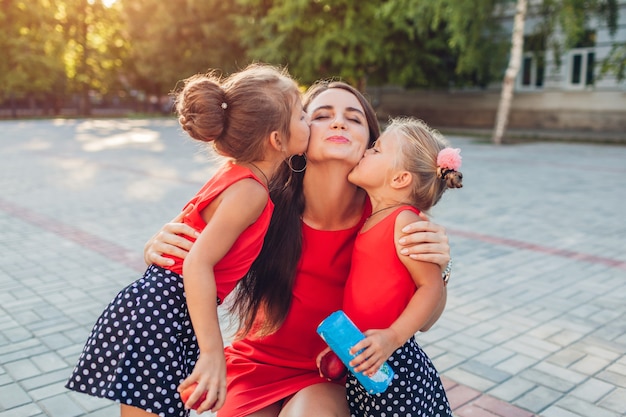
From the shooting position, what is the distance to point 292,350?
2393 millimetres

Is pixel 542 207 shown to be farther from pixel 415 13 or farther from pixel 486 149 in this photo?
pixel 415 13

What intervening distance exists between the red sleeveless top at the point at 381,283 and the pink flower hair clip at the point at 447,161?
17 cm

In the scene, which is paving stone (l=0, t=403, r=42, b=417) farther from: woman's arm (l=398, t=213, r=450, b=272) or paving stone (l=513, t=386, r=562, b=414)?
paving stone (l=513, t=386, r=562, b=414)

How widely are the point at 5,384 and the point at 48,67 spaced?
3446 centimetres

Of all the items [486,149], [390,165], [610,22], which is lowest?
[486,149]

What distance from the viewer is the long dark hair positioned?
7.60 feet

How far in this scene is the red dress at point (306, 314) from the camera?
7.70ft

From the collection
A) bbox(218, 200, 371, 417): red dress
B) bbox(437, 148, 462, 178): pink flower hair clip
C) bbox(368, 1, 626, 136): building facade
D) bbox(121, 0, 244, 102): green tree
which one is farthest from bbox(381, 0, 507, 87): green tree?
bbox(437, 148, 462, 178): pink flower hair clip

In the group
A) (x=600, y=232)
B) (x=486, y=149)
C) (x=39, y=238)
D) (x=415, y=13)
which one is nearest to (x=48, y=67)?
(x=415, y=13)

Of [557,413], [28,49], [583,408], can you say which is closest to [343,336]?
[557,413]

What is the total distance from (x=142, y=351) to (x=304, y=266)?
2.36 feet

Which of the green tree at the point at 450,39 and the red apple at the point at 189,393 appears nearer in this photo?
the red apple at the point at 189,393

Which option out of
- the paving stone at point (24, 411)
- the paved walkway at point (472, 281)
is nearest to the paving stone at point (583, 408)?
the paved walkway at point (472, 281)

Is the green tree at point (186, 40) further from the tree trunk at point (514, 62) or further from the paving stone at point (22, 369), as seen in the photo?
the paving stone at point (22, 369)
